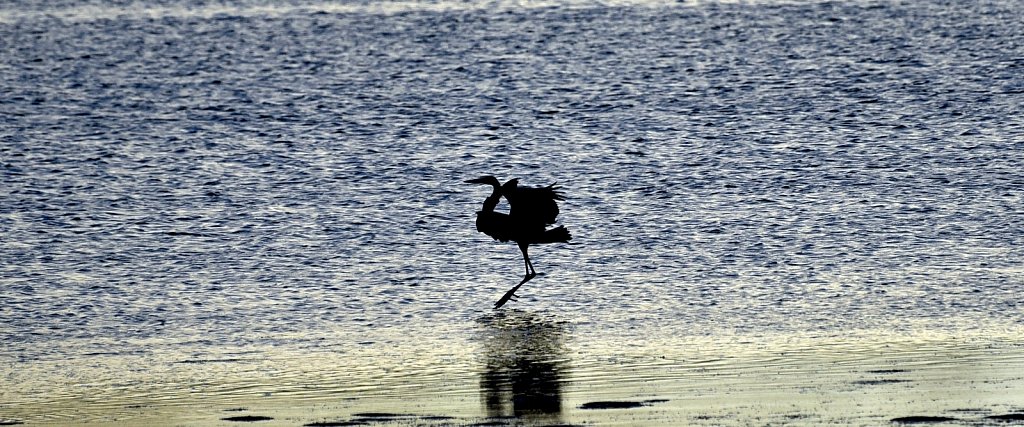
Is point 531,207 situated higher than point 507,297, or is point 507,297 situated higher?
point 531,207

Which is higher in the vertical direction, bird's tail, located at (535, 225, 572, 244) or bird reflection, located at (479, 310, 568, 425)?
bird's tail, located at (535, 225, 572, 244)

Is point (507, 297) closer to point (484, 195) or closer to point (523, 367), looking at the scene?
point (523, 367)

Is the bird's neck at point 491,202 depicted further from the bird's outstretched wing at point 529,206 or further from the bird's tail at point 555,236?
the bird's tail at point 555,236

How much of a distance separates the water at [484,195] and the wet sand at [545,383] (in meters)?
0.04

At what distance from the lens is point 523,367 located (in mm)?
9383

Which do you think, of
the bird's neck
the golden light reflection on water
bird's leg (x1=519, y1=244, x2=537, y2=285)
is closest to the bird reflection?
the golden light reflection on water

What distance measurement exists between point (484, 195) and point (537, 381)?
7604 millimetres

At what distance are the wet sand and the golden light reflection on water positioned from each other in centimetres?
1

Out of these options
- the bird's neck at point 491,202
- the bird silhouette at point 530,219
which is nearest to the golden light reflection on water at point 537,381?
the bird silhouette at point 530,219

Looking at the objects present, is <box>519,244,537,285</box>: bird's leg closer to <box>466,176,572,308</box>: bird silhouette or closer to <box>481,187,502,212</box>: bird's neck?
<box>466,176,572,308</box>: bird silhouette

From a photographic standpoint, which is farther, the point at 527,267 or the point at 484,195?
the point at 484,195

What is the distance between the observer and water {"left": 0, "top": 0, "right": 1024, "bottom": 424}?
32.2ft

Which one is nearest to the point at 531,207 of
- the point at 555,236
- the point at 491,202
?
the point at 555,236

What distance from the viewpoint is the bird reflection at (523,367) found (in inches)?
319
